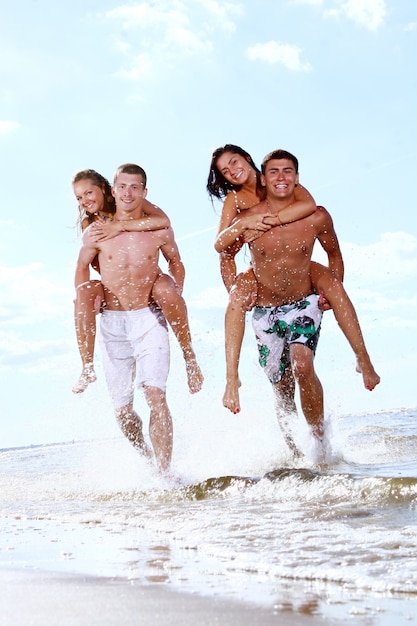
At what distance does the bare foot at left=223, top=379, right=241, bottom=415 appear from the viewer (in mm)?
6406

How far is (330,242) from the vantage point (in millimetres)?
6676

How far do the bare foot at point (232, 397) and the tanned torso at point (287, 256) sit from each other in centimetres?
73

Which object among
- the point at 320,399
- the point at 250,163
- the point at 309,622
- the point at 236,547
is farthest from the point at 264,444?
the point at 309,622

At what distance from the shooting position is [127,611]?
2.62 meters

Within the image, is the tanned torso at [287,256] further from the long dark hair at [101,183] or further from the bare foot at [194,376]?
the long dark hair at [101,183]

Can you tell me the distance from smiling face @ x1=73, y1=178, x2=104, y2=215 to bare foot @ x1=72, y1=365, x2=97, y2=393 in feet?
4.10

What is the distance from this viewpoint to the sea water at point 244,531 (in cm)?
293

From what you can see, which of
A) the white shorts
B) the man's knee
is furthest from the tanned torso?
the white shorts

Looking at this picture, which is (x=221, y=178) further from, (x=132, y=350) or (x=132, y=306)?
(x=132, y=350)

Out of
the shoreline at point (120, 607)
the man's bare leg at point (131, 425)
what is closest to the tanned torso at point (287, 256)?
the man's bare leg at point (131, 425)

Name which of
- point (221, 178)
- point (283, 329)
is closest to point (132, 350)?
point (283, 329)

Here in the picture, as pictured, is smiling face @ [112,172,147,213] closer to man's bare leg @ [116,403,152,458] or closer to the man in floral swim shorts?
the man in floral swim shorts

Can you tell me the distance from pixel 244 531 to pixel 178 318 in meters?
2.69

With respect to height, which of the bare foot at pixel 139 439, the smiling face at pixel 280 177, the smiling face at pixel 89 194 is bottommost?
the bare foot at pixel 139 439
